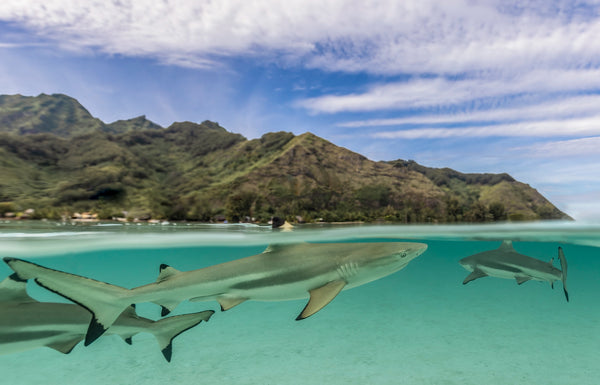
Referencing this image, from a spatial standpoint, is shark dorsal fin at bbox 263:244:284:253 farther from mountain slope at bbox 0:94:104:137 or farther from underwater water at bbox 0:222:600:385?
mountain slope at bbox 0:94:104:137

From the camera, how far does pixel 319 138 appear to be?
263ft

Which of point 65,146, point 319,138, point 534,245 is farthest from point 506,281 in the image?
point 65,146

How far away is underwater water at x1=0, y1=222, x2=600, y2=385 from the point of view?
31.3 feet

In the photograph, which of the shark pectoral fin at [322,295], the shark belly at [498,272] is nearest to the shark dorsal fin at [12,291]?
the shark pectoral fin at [322,295]

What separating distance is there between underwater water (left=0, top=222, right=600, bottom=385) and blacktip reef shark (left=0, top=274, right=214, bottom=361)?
1270 millimetres

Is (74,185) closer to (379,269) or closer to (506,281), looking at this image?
(506,281)

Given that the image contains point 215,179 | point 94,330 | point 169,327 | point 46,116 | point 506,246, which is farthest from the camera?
point 46,116

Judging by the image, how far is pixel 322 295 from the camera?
299 cm

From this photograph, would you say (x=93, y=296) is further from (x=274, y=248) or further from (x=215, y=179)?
(x=215, y=179)

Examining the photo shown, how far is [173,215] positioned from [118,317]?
95.3ft

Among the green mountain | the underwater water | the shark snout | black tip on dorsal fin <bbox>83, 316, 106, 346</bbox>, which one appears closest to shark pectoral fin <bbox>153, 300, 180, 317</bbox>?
black tip on dorsal fin <bbox>83, 316, 106, 346</bbox>

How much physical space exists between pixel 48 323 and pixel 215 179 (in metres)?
66.7

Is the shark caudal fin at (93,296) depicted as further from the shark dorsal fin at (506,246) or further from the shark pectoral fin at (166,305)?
the shark dorsal fin at (506,246)

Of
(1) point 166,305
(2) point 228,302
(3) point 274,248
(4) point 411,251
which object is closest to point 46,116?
(1) point 166,305
